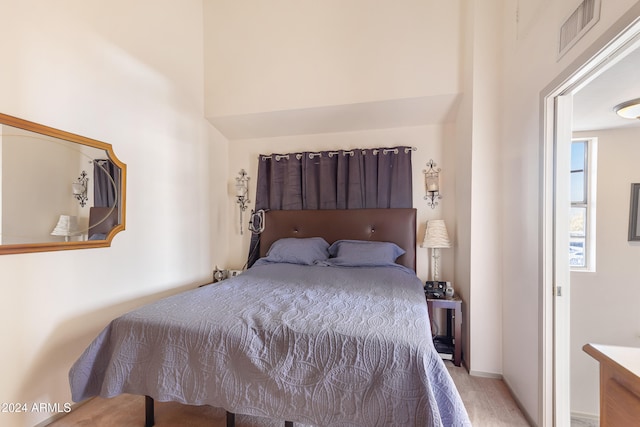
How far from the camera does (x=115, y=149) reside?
2.04 m

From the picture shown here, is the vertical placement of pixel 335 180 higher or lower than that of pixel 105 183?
higher

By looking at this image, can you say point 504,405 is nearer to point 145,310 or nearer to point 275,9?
point 145,310

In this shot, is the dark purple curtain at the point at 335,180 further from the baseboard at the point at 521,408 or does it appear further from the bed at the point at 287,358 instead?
the baseboard at the point at 521,408

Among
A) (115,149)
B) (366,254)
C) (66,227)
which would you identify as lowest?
(366,254)

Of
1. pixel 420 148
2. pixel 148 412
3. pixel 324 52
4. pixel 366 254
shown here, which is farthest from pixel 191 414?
pixel 324 52

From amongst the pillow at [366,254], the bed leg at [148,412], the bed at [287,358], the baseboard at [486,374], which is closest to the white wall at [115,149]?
the bed at [287,358]

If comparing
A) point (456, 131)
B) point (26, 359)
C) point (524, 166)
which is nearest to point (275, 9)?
point (456, 131)

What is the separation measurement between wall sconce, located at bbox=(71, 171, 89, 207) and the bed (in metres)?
0.94

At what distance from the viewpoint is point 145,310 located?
1.49m

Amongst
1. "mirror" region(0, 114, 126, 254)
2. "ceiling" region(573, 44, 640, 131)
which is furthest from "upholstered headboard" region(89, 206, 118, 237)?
"ceiling" region(573, 44, 640, 131)

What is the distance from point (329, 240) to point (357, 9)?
2353 mm

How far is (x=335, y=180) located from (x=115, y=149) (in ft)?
6.73

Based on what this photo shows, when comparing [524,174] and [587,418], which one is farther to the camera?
[587,418]

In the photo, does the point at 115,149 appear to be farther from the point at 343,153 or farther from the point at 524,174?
the point at 524,174
